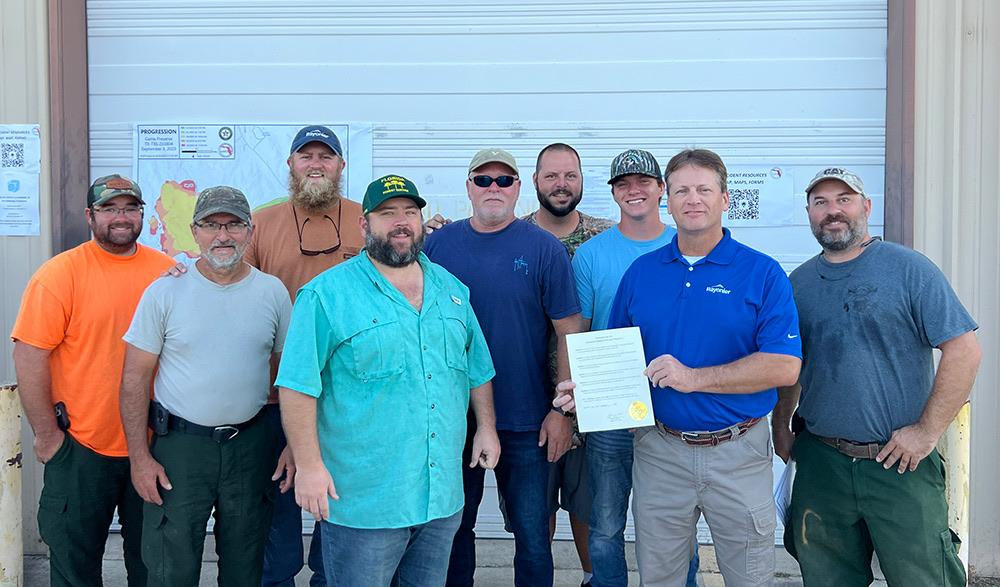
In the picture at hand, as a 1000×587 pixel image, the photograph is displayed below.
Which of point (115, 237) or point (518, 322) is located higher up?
point (115, 237)

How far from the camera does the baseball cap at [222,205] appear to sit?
341 cm

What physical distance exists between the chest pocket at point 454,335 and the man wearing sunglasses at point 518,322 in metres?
0.41

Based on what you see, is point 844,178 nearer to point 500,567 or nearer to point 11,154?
point 500,567

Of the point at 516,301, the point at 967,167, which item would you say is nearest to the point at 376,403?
the point at 516,301

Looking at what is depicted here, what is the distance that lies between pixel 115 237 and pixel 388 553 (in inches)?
76.1

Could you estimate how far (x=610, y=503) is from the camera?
3740 millimetres

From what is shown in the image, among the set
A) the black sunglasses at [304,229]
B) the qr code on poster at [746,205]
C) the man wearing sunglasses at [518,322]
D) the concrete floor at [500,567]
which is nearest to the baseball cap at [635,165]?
the man wearing sunglasses at [518,322]

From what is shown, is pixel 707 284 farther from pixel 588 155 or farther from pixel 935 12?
pixel 935 12

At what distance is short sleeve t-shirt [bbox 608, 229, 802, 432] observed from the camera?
123 inches

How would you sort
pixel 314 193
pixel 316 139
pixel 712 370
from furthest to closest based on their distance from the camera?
1. pixel 316 139
2. pixel 314 193
3. pixel 712 370

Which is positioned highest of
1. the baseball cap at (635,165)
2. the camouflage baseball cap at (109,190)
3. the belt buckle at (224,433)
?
the baseball cap at (635,165)

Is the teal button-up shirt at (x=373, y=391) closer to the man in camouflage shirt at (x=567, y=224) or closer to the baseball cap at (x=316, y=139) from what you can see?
the man in camouflage shirt at (x=567, y=224)

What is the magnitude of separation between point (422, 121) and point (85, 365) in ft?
8.11

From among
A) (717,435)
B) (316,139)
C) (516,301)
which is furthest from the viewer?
(316,139)
